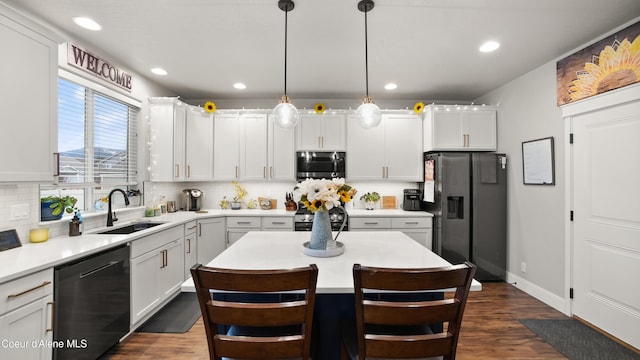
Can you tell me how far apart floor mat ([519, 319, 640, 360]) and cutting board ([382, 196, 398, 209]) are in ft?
6.96

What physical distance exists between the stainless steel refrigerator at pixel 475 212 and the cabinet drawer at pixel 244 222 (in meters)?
2.51

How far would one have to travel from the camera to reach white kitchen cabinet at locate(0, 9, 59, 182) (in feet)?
5.50

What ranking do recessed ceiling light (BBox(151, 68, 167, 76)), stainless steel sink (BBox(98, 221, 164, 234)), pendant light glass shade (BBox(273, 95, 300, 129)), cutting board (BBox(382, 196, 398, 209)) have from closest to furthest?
1. pendant light glass shade (BBox(273, 95, 300, 129))
2. stainless steel sink (BBox(98, 221, 164, 234))
3. recessed ceiling light (BBox(151, 68, 167, 76))
4. cutting board (BBox(382, 196, 398, 209))

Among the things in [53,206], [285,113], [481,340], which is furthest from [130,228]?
[481,340]

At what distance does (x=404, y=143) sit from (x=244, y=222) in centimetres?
265

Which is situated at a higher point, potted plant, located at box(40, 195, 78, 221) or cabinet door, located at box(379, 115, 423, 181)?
cabinet door, located at box(379, 115, 423, 181)

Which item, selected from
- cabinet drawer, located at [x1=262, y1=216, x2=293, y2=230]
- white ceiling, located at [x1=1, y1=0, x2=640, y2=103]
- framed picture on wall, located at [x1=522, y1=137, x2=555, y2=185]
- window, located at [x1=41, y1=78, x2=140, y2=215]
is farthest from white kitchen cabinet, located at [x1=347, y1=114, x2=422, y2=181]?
window, located at [x1=41, y1=78, x2=140, y2=215]

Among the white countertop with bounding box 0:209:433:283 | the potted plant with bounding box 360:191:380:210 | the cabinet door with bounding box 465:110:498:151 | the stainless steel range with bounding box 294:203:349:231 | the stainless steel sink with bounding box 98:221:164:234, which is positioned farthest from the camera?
the potted plant with bounding box 360:191:380:210

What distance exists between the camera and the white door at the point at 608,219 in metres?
2.23

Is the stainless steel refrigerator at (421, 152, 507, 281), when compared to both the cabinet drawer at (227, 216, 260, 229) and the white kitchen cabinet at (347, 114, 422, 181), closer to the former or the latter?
the white kitchen cabinet at (347, 114, 422, 181)

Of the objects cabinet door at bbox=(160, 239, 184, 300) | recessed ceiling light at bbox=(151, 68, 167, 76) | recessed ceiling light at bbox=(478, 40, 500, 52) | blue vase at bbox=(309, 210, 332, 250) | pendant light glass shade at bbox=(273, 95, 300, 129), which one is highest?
recessed ceiling light at bbox=(151, 68, 167, 76)

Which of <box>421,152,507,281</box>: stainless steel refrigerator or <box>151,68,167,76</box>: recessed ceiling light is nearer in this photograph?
<box>151,68,167,76</box>: recessed ceiling light

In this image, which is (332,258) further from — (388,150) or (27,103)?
(388,150)

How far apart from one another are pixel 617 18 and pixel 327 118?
303cm
